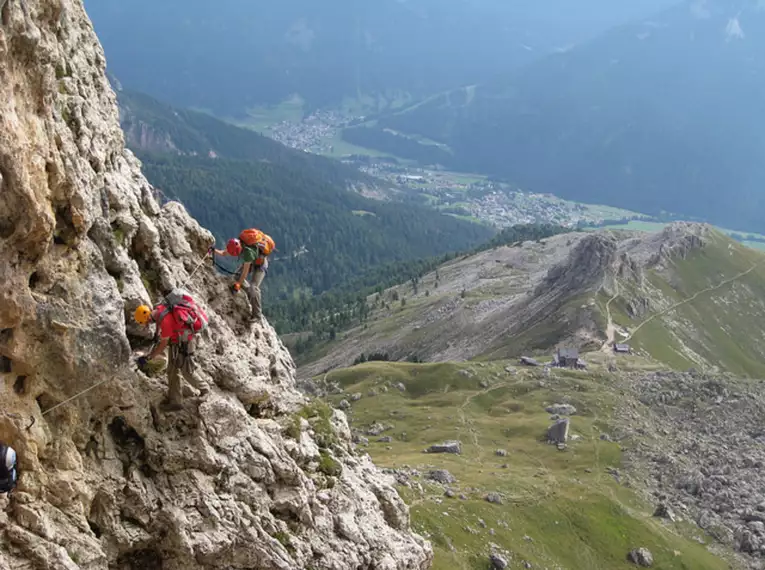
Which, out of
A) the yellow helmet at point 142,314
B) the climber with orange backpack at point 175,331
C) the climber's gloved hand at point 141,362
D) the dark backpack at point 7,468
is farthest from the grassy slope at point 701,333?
the dark backpack at point 7,468

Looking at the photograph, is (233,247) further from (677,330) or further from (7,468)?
(677,330)

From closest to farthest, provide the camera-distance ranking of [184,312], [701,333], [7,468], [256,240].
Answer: [7,468], [184,312], [256,240], [701,333]

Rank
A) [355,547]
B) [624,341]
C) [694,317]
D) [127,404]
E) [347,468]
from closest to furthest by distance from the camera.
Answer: [127,404], [355,547], [347,468], [624,341], [694,317]

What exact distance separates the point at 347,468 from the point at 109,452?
14.8m

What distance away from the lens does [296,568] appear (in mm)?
27203

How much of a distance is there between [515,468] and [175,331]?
72137mm

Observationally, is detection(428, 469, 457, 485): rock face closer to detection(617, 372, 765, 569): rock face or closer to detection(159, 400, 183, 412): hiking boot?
detection(617, 372, 765, 569): rock face

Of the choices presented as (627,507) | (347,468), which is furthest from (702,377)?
(347,468)

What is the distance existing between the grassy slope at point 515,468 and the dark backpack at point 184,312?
37.5 metres

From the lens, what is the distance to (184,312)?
23734 mm

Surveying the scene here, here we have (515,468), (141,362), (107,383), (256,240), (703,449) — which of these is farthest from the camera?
(703,449)

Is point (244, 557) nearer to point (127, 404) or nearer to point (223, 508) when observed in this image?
point (223, 508)

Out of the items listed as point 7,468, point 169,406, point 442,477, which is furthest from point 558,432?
point 7,468

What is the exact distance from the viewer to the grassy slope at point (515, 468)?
6600cm
